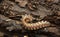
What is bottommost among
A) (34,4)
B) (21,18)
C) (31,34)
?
(31,34)

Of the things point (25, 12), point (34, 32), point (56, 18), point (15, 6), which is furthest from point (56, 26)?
point (15, 6)

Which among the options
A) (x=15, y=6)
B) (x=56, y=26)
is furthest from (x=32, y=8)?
(x=56, y=26)

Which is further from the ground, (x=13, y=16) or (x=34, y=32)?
(x=13, y=16)

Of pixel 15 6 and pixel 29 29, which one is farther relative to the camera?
pixel 15 6

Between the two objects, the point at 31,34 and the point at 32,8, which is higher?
the point at 32,8

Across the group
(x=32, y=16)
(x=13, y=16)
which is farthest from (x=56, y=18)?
(x=13, y=16)

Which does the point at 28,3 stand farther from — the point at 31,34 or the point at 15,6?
the point at 31,34

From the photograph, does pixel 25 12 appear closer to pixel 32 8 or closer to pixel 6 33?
pixel 32 8
